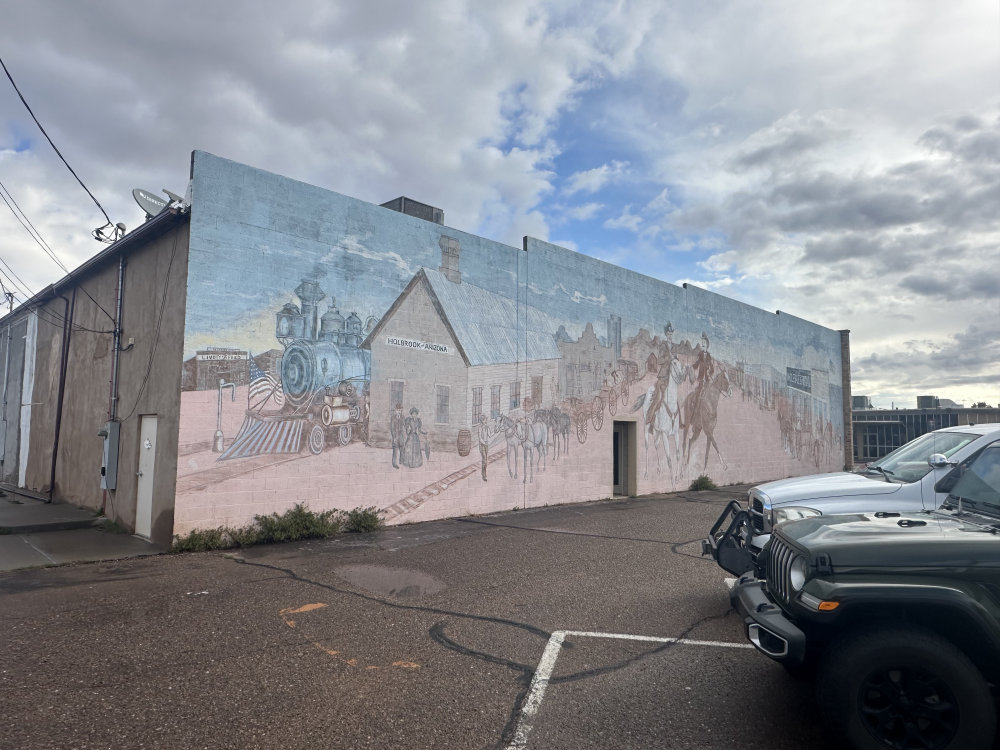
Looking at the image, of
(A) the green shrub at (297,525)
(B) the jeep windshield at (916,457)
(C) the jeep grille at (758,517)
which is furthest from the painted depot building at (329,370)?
(B) the jeep windshield at (916,457)

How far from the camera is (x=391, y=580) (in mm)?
7918

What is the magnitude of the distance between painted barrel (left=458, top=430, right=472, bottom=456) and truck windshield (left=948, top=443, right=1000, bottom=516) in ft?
33.3

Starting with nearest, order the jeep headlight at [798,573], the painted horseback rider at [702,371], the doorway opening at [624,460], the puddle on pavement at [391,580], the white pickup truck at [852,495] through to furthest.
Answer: the jeep headlight at [798,573], the white pickup truck at [852,495], the puddle on pavement at [391,580], the doorway opening at [624,460], the painted horseback rider at [702,371]

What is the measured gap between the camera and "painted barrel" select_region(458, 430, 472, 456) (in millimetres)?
14039

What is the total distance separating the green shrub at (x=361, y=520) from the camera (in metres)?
11.9

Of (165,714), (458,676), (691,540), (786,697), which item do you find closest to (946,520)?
(786,697)

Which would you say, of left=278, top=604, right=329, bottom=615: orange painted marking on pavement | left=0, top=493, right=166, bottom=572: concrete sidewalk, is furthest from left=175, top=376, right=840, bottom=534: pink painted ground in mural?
left=278, top=604, right=329, bottom=615: orange painted marking on pavement

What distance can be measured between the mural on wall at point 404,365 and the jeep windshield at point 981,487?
9.35m

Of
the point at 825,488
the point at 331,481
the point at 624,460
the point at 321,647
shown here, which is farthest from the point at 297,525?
the point at 624,460

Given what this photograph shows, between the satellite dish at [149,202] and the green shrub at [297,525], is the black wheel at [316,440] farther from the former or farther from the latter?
the satellite dish at [149,202]

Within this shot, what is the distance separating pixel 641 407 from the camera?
19203 millimetres

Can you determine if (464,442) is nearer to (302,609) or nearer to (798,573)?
(302,609)

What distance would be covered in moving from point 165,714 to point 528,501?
11.9 m

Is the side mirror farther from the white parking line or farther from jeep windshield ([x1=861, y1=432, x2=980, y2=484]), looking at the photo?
the white parking line
